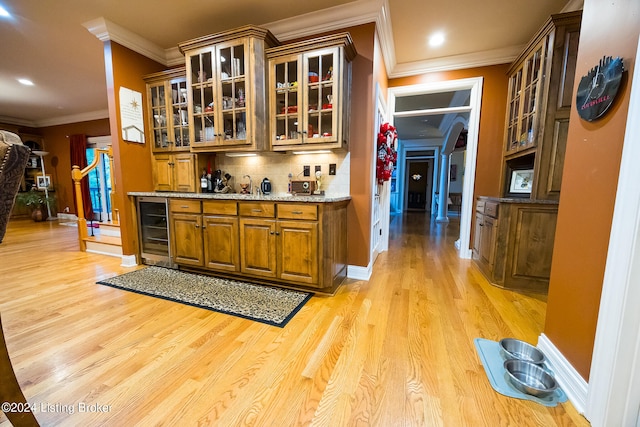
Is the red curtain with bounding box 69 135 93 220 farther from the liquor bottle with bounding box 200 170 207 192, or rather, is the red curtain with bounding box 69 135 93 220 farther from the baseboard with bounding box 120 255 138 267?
the liquor bottle with bounding box 200 170 207 192

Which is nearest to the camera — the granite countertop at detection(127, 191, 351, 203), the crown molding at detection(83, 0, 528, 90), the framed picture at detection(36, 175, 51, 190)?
the granite countertop at detection(127, 191, 351, 203)

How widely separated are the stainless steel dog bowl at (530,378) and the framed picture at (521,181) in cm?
234

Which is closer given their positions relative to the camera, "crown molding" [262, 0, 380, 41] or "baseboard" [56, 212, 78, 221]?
"crown molding" [262, 0, 380, 41]

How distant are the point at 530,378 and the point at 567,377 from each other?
0.16 meters

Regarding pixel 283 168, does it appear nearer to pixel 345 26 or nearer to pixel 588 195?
pixel 345 26

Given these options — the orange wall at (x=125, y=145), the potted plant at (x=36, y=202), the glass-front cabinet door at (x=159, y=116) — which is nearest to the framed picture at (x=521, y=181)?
the glass-front cabinet door at (x=159, y=116)

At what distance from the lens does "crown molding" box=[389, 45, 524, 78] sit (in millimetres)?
3137

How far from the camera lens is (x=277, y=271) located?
7.70 ft

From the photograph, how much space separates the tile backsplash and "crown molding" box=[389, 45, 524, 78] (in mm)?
1897

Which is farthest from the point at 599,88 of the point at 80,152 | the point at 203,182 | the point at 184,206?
the point at 80,152

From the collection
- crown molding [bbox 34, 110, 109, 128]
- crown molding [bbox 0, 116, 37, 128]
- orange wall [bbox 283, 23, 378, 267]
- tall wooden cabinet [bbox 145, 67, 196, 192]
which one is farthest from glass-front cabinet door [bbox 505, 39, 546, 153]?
crown molding [bbox 0, 116, 37, 128]

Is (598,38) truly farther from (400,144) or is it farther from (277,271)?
(400,144)

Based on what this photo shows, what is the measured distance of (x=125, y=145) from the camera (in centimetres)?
295

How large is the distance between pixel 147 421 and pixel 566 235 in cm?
222
